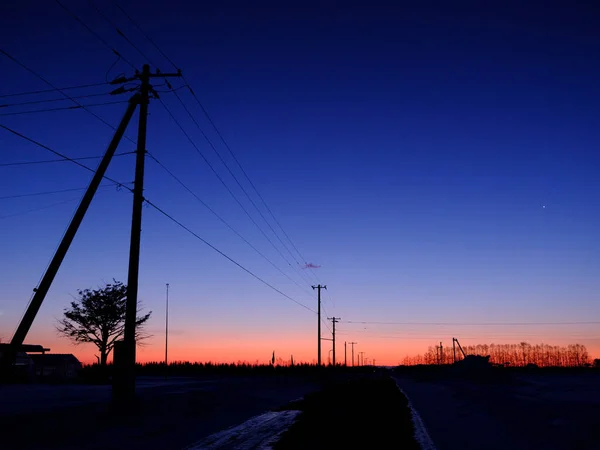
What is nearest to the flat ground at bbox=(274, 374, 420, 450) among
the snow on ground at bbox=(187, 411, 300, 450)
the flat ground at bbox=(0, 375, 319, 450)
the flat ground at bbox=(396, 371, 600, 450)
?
the snow on ground at bbox=(187, 411, 300, 450)

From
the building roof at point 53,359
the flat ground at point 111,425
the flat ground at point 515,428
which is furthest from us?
the building roof at point 53,359

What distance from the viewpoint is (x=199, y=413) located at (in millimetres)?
23406

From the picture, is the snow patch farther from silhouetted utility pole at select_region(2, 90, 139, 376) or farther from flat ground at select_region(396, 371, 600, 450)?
silhouetted utility pole at select_region(2, 90, 139, 376)

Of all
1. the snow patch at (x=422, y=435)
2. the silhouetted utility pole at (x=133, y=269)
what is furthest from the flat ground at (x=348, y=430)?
the silhouetted utility pole at (x=133, y=269)

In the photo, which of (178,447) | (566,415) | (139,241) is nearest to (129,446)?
(178,447)

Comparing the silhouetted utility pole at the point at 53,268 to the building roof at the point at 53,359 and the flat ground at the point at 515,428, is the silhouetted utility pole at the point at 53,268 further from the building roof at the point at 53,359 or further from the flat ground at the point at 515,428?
the building roof at the point at 53,359

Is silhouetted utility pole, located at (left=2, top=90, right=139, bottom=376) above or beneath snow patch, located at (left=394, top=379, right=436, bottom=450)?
above

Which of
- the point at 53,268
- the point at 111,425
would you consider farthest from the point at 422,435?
the point at 53,268

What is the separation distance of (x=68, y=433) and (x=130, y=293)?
17.7 ft

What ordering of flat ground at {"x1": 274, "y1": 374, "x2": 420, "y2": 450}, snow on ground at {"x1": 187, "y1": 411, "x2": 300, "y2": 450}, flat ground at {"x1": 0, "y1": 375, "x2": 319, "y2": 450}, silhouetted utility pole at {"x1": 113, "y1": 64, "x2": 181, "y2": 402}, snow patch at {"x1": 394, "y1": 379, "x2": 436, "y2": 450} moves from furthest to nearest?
silhouetted utility pole at {"x1": 113, "y1": 64, "x2": 181, "y2": 402} → snow patch at {"x1": 394, "y1": 379, "x2": 436, "y2": 450} → flat ground at {"x1": 274, "y1": 374, "x2": 420, "y2": 450} → snow on ground at {"x1": 187, "y1": 411, "x2": 300, "y2": 450} → flat ground at {"x1": 0, "y1": 375, "x2": 319, "y2": 450}

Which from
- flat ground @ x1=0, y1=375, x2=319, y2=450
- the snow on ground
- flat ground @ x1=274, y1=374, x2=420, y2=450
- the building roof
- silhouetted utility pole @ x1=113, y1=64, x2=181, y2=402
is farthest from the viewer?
the building roof

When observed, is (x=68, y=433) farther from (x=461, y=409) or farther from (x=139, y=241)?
(x=461, y=409)

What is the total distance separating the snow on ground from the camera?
14875 mm

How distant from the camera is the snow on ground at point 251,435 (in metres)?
14.9
